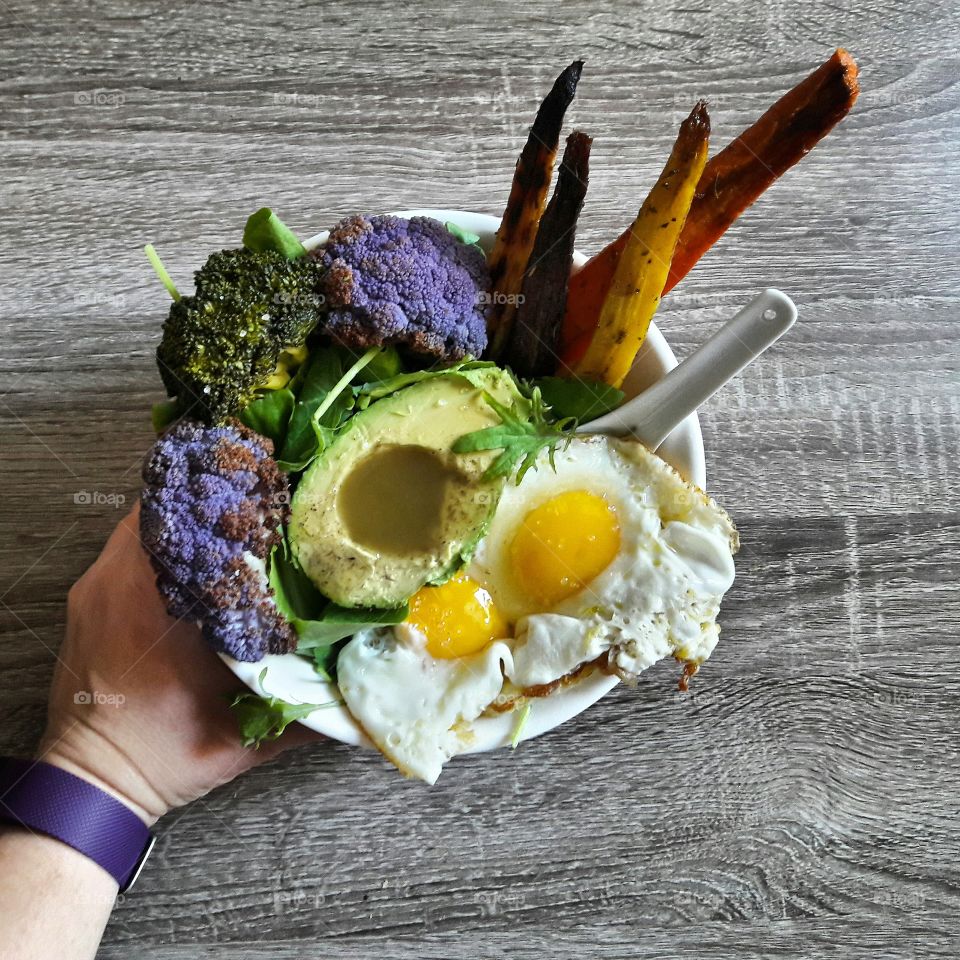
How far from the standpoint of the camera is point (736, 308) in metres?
1.33

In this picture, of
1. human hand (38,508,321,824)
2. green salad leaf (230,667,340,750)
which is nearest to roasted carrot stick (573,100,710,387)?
green salad leaf (230,667,340,750)

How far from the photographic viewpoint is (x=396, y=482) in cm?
101

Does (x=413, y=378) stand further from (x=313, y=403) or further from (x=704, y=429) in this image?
(x=704, y=429)

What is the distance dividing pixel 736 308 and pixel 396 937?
1064 millimetres

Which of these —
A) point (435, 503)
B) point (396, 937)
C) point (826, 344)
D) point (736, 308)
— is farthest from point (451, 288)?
point (396, 937)

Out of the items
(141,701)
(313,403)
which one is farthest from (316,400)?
(141,701)

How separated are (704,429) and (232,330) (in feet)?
2.42

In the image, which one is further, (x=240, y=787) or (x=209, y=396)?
(x=240, y=787)

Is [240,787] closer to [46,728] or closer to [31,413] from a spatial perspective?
[46,728]

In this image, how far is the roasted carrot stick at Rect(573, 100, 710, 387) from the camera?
3.06 ft

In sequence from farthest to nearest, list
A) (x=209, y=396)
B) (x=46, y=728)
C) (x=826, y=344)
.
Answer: (x=826, y=344) → (x=46, y=728) → (x=209, y=396)

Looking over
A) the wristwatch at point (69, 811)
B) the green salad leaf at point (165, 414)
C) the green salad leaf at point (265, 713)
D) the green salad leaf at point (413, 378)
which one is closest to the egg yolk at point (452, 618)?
the green salad leaf at point (265, 713)

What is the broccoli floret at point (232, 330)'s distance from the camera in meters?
0.91

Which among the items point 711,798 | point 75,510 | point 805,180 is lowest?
point 711,798
